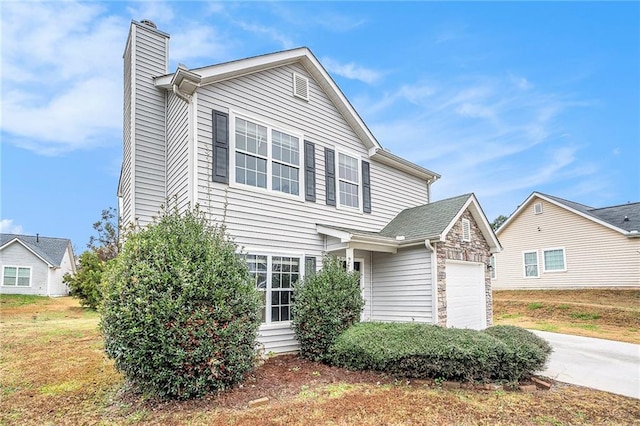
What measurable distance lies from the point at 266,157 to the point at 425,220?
16.0 ft

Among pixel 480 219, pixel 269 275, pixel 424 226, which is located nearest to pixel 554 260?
pixel 480 219

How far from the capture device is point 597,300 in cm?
1805

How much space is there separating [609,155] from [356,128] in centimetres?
1558

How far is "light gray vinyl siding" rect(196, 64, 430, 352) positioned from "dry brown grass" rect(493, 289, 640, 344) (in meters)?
8.39

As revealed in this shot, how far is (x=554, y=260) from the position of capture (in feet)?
69.4

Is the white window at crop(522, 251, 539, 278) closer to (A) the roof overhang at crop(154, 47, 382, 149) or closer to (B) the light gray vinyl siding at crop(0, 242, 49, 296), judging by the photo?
(A) the roof overhang at crop(154, 47, 382, 149)

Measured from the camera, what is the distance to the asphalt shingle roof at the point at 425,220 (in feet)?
32.1

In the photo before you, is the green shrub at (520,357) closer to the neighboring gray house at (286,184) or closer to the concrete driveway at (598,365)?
the concrete driveway at (598,365)

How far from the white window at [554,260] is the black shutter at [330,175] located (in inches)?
669

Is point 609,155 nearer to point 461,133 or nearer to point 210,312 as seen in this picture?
point 461,133

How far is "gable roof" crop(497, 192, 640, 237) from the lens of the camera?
61.5 ft

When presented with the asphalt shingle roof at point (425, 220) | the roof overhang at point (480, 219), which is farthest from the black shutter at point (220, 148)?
the roof overhang at point (480, 219)

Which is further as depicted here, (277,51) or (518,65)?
(518,65)

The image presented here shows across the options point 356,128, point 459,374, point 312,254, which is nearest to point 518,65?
point 356,128
